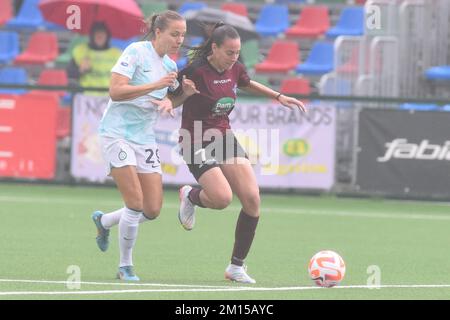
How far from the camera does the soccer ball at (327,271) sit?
9828 millimetres

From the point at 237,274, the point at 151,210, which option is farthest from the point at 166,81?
the point at 237,274

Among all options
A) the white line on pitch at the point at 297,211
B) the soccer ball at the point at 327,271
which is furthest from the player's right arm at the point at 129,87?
the white line on pitch at the point at 297,211

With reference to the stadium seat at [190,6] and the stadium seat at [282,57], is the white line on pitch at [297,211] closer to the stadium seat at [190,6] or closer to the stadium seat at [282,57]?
the stadium seat at [282,57]

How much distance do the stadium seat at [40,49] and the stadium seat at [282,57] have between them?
3.93 m

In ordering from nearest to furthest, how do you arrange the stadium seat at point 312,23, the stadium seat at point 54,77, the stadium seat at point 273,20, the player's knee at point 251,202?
1. the player's knee at point 251,202
2. the stadium seat at point 54,77
3. the stadium seat at point 312,23
4. the stadium seat at point 273,20

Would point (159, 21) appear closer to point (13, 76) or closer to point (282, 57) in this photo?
point (13, 76)

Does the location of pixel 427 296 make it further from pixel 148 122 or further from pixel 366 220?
pixel 366 220

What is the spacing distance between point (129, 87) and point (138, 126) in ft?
1.58

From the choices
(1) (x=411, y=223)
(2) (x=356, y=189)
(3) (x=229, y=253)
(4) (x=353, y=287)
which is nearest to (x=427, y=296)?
(4) (x=353, y=287)

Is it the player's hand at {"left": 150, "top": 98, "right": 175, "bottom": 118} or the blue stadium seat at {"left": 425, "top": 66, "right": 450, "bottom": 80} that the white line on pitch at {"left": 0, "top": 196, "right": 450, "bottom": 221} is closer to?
the blue stadium seat at {"left": 425, "top": 66, "right": 450, "bottom": 80}

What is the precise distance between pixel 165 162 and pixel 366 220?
149 inches

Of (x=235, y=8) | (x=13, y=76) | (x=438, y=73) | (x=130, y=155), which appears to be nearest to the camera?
(x=130, y=155)

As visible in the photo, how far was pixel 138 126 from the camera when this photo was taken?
10070mm

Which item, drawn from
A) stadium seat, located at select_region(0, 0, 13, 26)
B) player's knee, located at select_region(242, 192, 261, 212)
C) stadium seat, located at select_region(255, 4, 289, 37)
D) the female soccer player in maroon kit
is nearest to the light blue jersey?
the female soccer player in maroon kit
